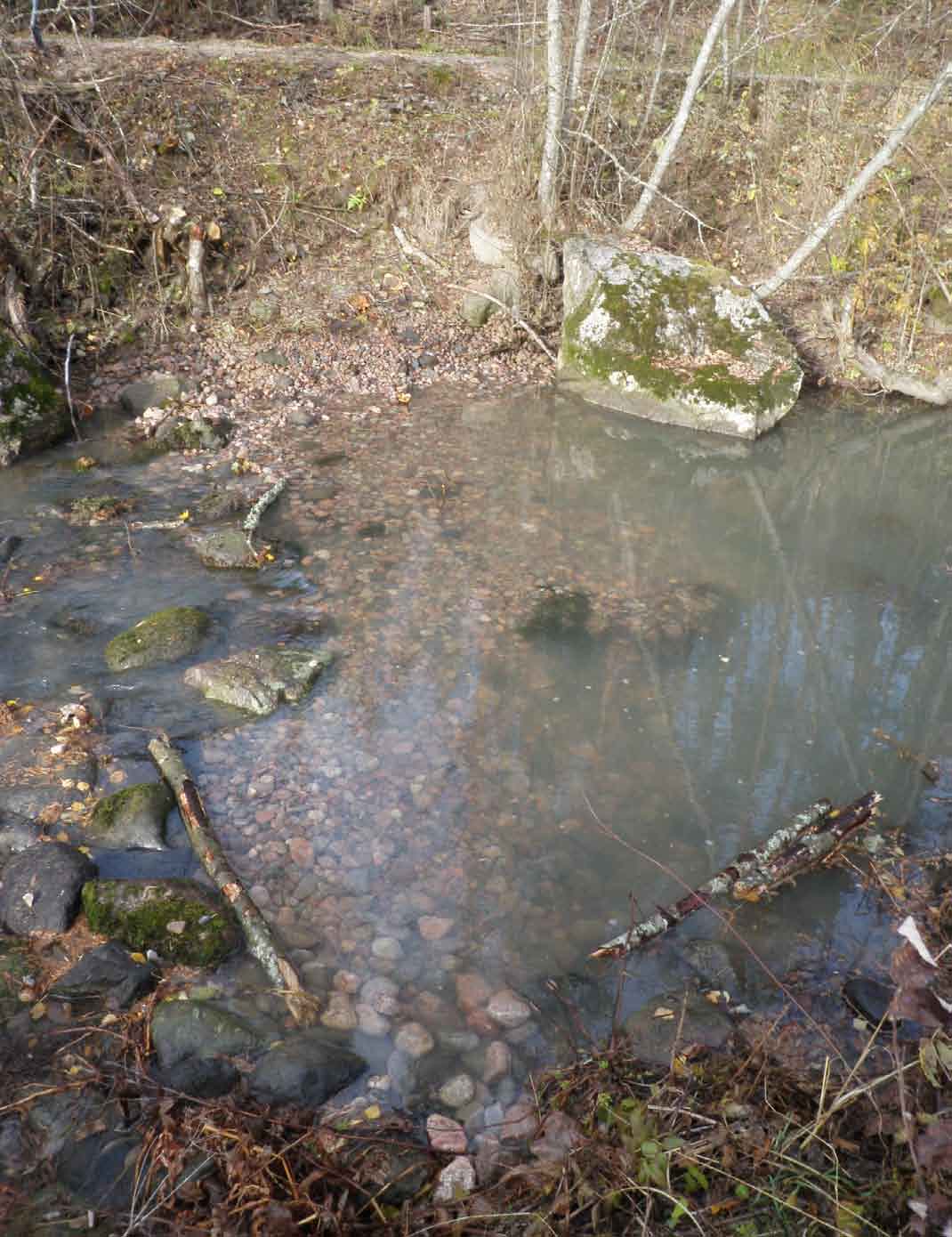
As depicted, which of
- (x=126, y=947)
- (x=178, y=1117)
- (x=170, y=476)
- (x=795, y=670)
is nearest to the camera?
(x=178, y=1117)

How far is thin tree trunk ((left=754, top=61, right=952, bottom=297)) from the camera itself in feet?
30.8

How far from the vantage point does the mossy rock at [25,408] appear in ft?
28.7

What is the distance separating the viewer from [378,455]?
9312 mm

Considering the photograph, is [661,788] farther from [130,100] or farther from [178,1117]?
[130,100]

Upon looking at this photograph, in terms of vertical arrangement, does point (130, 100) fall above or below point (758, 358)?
above

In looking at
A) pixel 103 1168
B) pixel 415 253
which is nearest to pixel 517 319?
pixel 415 253

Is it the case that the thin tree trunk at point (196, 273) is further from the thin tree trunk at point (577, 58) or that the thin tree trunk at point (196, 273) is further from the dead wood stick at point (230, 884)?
the dead wood stick at point (230, 884)

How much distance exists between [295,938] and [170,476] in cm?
576

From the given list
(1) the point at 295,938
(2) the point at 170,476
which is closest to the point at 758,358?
(2) the point at 170,476

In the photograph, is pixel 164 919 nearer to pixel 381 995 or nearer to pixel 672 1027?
pixel 381 995

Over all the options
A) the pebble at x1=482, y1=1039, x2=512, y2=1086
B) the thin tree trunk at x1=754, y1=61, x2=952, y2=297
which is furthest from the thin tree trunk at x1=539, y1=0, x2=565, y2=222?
the pebble at x1=482, y1=1039, x2=512, y2=1086

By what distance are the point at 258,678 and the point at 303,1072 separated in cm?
286

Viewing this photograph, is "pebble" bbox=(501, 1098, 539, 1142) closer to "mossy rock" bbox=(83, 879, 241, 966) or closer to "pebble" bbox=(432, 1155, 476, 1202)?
"pebble" bbox=(432, 1155, 476, 1202)

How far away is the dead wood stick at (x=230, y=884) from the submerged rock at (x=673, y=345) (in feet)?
24.0
